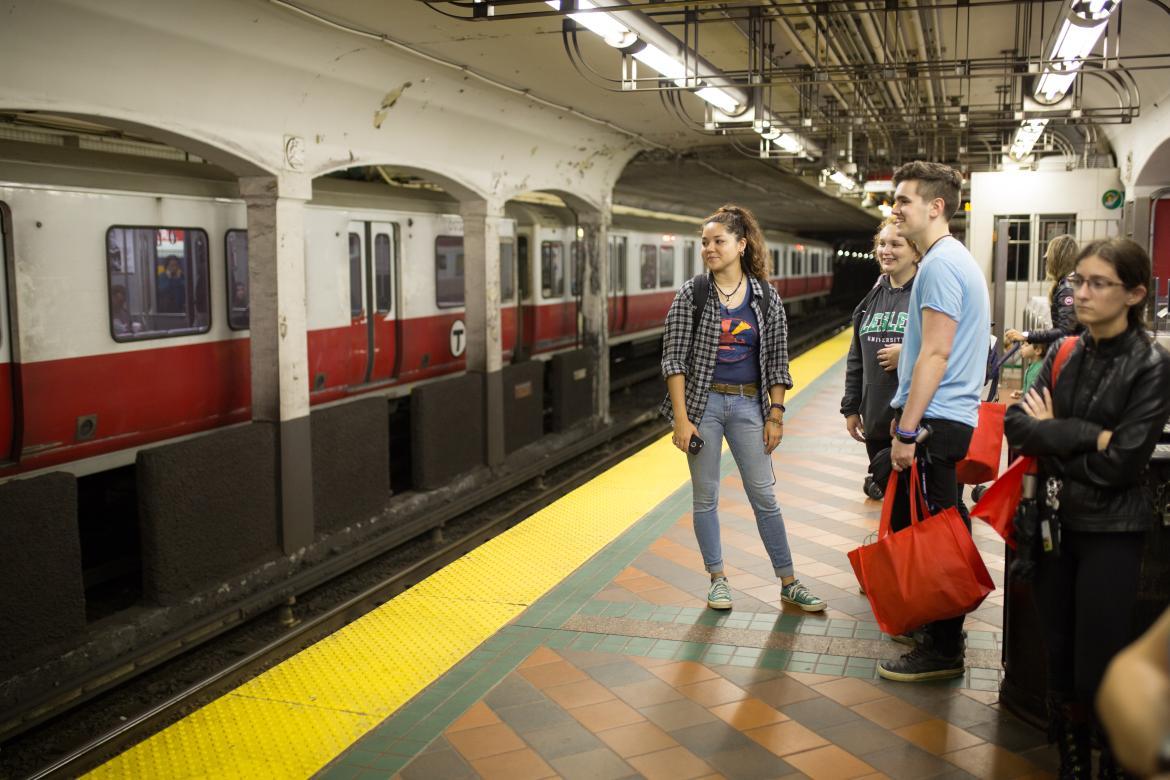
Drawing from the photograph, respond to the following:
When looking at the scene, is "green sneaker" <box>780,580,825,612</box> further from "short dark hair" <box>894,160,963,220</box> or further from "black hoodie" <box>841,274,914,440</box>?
"short dark hair" <box>894,160,963,220</box>

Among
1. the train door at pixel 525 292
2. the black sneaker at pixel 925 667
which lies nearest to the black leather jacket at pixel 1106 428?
the black sneaker at pixel 925 667

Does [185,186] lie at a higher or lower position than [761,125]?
lower

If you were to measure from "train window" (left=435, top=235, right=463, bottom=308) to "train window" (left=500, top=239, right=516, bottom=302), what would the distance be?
3.32ft

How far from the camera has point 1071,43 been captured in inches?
247

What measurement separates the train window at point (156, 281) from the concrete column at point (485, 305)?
3057 millimetres

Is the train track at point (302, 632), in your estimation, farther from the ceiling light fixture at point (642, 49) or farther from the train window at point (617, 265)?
the train window at point (617, 265)

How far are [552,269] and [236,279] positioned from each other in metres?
6.87

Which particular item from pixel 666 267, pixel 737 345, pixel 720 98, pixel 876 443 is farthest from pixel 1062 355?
pixel 666 267

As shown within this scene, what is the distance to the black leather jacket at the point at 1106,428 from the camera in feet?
9.61

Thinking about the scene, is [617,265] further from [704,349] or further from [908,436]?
[908,436]

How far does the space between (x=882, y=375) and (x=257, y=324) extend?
469 cm

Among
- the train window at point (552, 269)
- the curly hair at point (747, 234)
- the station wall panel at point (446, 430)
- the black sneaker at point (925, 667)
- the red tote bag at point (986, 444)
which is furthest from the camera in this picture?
the train window at point (552, 269)

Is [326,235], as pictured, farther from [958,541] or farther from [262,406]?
[958,541]

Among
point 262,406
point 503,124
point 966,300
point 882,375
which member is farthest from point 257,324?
point 966,300
